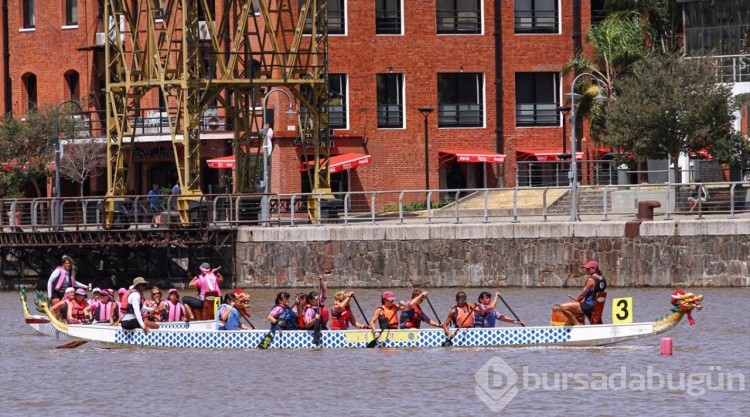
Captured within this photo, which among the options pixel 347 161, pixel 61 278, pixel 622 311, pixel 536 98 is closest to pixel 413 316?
pixel 622 311

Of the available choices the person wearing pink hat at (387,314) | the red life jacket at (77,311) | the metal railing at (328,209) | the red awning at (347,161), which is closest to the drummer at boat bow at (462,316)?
the person wearing pink hat at (387,314)

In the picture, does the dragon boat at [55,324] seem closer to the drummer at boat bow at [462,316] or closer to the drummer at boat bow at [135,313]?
the drummer at boat bow at [135,313]

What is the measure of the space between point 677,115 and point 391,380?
2937 centimetres

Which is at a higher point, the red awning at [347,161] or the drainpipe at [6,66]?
the drainpipe at [6,66]

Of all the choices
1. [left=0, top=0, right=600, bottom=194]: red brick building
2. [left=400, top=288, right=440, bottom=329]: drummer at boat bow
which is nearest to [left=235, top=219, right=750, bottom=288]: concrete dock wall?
[left=400, top=288, right=440, bottom=329]: drummer at boat bow

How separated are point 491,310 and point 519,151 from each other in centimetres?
3561

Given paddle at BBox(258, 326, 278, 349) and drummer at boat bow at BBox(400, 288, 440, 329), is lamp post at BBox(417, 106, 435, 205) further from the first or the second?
paddle at BBox(258, 326, 278, 349)

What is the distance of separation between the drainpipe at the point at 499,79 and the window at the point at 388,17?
3.86m

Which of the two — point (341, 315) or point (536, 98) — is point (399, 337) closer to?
point (341, 315)

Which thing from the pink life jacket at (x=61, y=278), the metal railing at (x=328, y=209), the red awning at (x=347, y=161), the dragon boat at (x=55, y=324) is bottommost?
the dragon boat at (x=55, y=324)

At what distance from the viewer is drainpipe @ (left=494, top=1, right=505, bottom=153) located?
70250 mm

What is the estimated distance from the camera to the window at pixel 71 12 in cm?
7638

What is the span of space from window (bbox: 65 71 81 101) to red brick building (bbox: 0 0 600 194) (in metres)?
6.82

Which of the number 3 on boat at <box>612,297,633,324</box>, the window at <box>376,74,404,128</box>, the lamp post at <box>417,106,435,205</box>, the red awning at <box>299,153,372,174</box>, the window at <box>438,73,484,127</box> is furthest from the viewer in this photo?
the window at <box>438,73,484,127</box>
